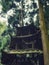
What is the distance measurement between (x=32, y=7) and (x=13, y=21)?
260 inches

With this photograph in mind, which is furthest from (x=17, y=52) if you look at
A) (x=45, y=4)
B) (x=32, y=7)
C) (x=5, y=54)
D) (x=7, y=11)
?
(x=7, y=11)

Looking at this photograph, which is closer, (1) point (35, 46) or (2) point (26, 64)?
(2) point (26, 64)

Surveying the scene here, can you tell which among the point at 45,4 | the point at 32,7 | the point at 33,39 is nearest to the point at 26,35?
the point at 33,39

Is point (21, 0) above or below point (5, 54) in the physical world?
above

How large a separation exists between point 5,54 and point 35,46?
211 inches

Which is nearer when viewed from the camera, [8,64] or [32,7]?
[8,64]

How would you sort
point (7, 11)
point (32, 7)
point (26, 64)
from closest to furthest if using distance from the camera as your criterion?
point (26, 64) → point (32, 7) → point (7, 11)

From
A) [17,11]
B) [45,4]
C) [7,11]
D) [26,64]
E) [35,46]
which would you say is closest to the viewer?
[45,4]

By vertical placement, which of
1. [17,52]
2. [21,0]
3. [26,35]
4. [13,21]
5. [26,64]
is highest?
[21,0]

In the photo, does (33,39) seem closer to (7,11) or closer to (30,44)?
(30,44)

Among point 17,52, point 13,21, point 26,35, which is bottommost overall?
point 17,52

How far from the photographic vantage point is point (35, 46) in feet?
91.3

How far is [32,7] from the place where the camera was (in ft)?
100

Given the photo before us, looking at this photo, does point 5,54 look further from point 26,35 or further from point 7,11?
point 7,11
